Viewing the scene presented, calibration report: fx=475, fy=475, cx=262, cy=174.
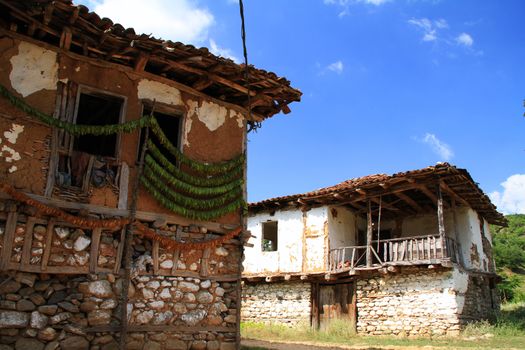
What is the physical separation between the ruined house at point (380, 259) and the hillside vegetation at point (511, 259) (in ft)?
29.7

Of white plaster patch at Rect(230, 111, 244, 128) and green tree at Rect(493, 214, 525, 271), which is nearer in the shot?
white plaster patch at Rect(230, 111, 244, 128)

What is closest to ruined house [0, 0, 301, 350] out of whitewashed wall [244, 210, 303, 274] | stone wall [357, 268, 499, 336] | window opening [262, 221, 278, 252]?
stone wall [357, 268, 499, 336]

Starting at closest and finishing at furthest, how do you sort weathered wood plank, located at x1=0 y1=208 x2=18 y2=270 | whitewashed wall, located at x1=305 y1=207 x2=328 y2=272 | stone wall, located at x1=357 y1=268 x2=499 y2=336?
1. weathered wood plank, located at x1=0 y1=208 x2=18 y2=270
2. stone wall, located at x1=357 y1=268 x2=499 y2=336
3. whitewashed wall, located at x1=305 y1=207 x2=328 y2=272

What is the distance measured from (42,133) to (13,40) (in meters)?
1.37

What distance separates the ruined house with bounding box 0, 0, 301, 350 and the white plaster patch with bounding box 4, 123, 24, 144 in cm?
1

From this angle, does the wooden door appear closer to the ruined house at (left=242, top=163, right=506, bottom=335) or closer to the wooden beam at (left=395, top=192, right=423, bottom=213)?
the ruined house at (left=242, top=163, right=506, bottom=335)

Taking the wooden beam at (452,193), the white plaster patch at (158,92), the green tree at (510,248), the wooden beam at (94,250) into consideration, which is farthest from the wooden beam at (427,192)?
the green tree at (510,248)

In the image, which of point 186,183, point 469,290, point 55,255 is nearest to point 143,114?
point 186,183

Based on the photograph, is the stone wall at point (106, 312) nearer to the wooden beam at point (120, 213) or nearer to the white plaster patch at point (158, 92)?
the wooden beam at point (120, 213)

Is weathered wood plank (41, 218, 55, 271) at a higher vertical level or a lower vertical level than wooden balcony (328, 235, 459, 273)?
lower

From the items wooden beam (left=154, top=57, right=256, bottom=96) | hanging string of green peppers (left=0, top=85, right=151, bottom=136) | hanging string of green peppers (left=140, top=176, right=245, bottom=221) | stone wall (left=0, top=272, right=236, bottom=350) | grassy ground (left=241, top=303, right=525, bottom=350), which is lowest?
grassy ground (left=241, top=303, right=525, bottom=350)

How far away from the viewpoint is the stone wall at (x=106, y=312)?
6.05 m

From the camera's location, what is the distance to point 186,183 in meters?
7.69

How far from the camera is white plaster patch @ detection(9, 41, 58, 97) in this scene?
263 inches
